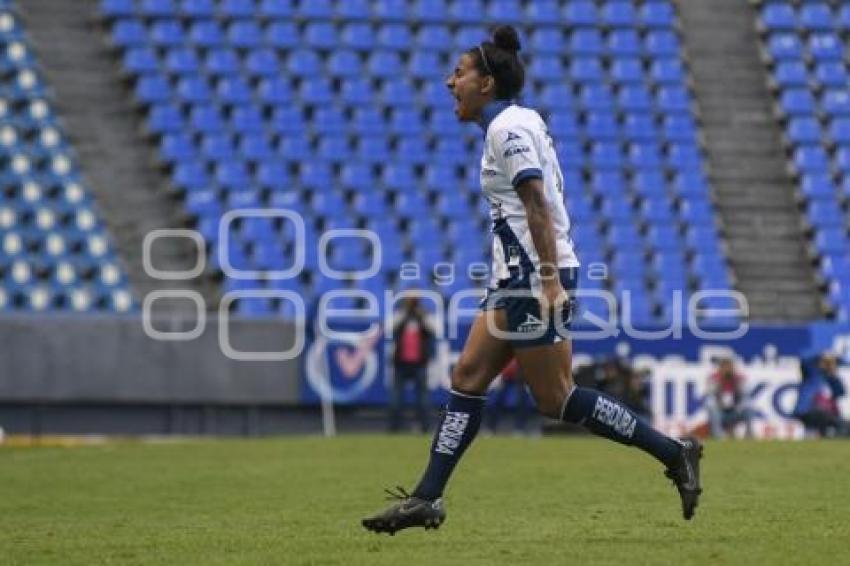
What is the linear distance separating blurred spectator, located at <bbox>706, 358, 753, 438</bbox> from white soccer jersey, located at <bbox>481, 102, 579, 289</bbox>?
51.0 ft

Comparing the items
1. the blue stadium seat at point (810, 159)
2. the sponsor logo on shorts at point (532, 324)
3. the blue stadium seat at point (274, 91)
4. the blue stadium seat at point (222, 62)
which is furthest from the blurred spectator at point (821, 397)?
the sponsor logo on shorts at point (532, 324)

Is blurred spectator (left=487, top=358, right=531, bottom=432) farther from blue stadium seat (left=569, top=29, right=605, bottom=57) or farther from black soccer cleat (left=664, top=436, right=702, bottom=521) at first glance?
black soccer cleat (left=664, top=436, right=702, bottom=521)

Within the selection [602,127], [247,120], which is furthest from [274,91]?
[602,127]

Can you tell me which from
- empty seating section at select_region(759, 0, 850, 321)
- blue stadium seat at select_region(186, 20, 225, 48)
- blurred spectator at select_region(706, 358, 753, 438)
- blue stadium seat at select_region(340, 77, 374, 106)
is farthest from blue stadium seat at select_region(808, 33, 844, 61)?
blue stadium seat at select_region(186, 20, 225, 48)

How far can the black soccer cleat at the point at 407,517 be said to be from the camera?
26.6 feet

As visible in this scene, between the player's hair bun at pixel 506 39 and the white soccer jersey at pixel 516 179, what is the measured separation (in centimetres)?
26

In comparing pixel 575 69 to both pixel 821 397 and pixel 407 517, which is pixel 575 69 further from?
pixel 407 517

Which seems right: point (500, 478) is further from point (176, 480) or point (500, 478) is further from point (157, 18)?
point (157, 18)

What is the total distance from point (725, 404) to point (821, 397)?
1.38 metres

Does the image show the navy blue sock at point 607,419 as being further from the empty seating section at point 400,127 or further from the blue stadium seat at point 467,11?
the blue stadium seat at point 467,11

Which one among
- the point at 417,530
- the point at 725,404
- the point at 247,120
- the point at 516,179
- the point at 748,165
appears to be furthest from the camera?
the point at 748,165

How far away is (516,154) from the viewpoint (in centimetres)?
793

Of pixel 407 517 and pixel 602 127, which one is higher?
pixel 602 127

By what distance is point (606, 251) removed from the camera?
26.7 meters
